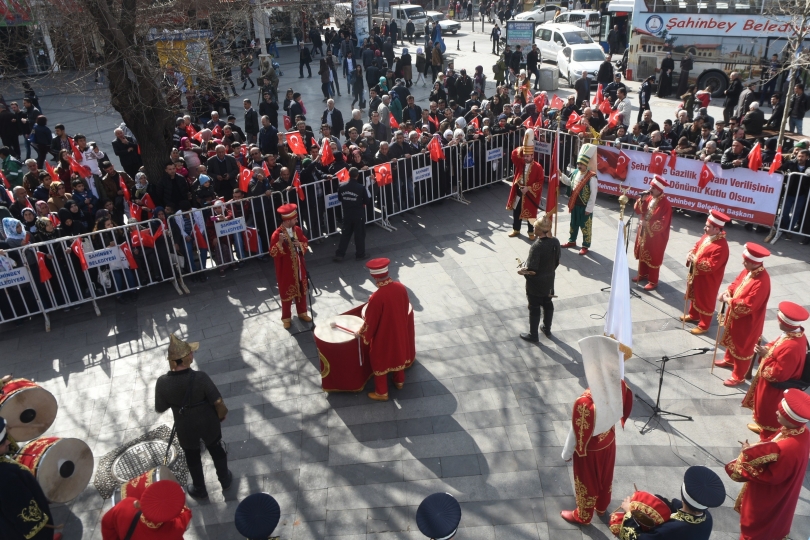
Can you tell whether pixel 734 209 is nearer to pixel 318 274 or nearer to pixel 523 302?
pixel 523 302

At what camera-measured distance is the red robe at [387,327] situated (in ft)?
22.3

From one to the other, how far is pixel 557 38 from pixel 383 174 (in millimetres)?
17430

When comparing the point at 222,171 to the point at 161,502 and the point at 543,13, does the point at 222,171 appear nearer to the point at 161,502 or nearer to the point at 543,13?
the point at 161,502

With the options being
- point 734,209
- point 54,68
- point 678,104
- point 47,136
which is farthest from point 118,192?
point 678,104

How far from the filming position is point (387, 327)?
6.93m


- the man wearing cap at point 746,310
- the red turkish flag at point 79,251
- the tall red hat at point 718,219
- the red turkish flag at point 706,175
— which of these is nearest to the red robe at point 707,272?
the tall red hat at point 718,219

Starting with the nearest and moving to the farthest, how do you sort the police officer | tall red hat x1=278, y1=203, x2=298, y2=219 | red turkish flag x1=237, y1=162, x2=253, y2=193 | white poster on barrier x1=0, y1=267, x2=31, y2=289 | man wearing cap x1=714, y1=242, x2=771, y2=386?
man wearing cap x1=714, y1=242, x2=771, y2=386
tall red hat x1=278, y1=203, x2=298, y2=219
white poster on barrier x1=0, y1=267, x2=31, y2=289
the police officer
red turkish flag x1=237, y1=162, x2=253, y2=193

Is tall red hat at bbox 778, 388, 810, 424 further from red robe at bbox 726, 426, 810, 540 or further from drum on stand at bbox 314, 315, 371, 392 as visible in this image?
drum on stand at bbox 314, 315, 371, 392

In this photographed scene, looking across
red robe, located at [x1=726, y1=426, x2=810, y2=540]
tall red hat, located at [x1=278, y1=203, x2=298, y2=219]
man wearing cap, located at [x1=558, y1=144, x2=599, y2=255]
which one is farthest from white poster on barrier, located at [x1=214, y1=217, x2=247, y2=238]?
red robe, located at [x1=726, y1=426, x2=810, y2=540]

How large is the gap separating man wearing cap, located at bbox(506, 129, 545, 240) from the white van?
52.9 feet

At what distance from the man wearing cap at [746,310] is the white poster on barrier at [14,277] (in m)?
9.04

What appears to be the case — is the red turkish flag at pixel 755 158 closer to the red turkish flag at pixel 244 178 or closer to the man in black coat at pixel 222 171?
the red turkish flag at pixel 244 178

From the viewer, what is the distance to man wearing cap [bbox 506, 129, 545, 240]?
10.7 metres

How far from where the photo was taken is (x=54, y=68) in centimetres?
1147
